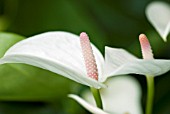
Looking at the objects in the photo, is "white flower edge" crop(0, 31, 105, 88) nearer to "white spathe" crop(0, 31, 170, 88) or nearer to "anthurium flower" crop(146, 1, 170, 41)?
"white spathe" crop(0, 31, 170, 88)

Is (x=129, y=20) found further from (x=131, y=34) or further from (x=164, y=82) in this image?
(x=164, y=82)

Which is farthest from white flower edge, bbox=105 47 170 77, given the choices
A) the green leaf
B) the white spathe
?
the green leaf

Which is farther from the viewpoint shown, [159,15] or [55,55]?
[159,15]

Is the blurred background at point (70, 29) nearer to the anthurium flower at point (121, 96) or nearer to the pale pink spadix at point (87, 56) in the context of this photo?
the anthurium flower at point (121, 96)

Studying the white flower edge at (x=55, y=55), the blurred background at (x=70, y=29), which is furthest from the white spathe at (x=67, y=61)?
the blurred background at (x=70, y=29)

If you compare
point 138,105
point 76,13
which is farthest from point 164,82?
point 76,13

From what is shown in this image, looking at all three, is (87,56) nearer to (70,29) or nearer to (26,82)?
(26,82)

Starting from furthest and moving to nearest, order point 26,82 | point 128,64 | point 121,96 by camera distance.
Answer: point 121,96 < point 26,82 < point 128,64

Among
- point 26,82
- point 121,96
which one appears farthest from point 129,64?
point 121,96
